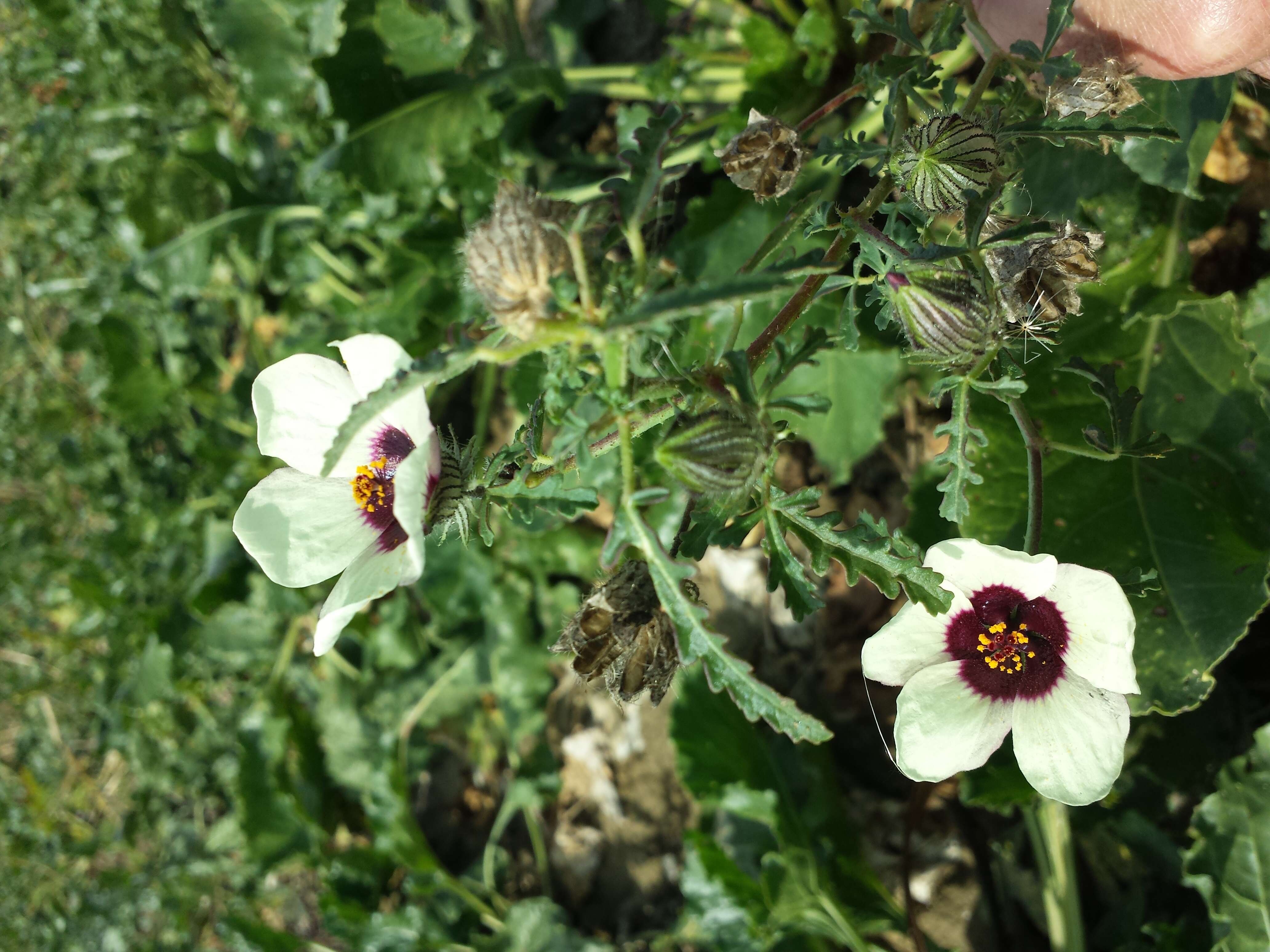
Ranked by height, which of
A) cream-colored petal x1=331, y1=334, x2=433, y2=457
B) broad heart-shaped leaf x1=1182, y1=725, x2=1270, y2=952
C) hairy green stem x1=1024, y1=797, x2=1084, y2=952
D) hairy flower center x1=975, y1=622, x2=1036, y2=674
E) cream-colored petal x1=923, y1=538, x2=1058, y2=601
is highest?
cream-colored petal x1=331, y1=334, x2=433, y2=457

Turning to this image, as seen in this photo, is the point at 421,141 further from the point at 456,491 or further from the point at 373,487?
the point at 456,491

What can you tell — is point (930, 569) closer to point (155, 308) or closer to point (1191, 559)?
point (1191, 559)

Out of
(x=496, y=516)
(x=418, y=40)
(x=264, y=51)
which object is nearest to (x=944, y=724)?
(x=496, y=516)

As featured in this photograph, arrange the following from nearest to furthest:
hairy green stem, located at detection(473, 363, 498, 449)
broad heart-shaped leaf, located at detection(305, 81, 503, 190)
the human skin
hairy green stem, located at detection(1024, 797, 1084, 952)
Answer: the human skin
hairy green stem, located at detection(1024, 797, 1084, 952)
broad heart-shaped leaf, located at detection(305, 81, 503, 190)
hairy green stem, located at detection(473, 363, 498, 449)

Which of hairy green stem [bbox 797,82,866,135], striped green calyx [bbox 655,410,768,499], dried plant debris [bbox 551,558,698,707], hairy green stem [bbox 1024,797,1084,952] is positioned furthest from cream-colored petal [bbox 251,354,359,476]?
hairy green stem [bbox 1024,797,1084,952]

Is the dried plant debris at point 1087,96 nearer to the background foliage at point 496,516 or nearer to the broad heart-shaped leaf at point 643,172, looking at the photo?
the background foliage at point 496,516

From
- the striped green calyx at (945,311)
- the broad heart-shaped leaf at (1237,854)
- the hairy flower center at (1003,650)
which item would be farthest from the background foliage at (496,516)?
the hairy flower center at (1003,650)

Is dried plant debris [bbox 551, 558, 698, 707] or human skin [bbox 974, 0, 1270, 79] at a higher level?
human skin [bbox 974, 0, 1270, 79]

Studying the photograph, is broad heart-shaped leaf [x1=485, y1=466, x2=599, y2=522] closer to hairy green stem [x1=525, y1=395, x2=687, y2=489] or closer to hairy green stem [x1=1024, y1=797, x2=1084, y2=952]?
hairy green stem [x1=525, y1=395, x2=687, y2=489]
